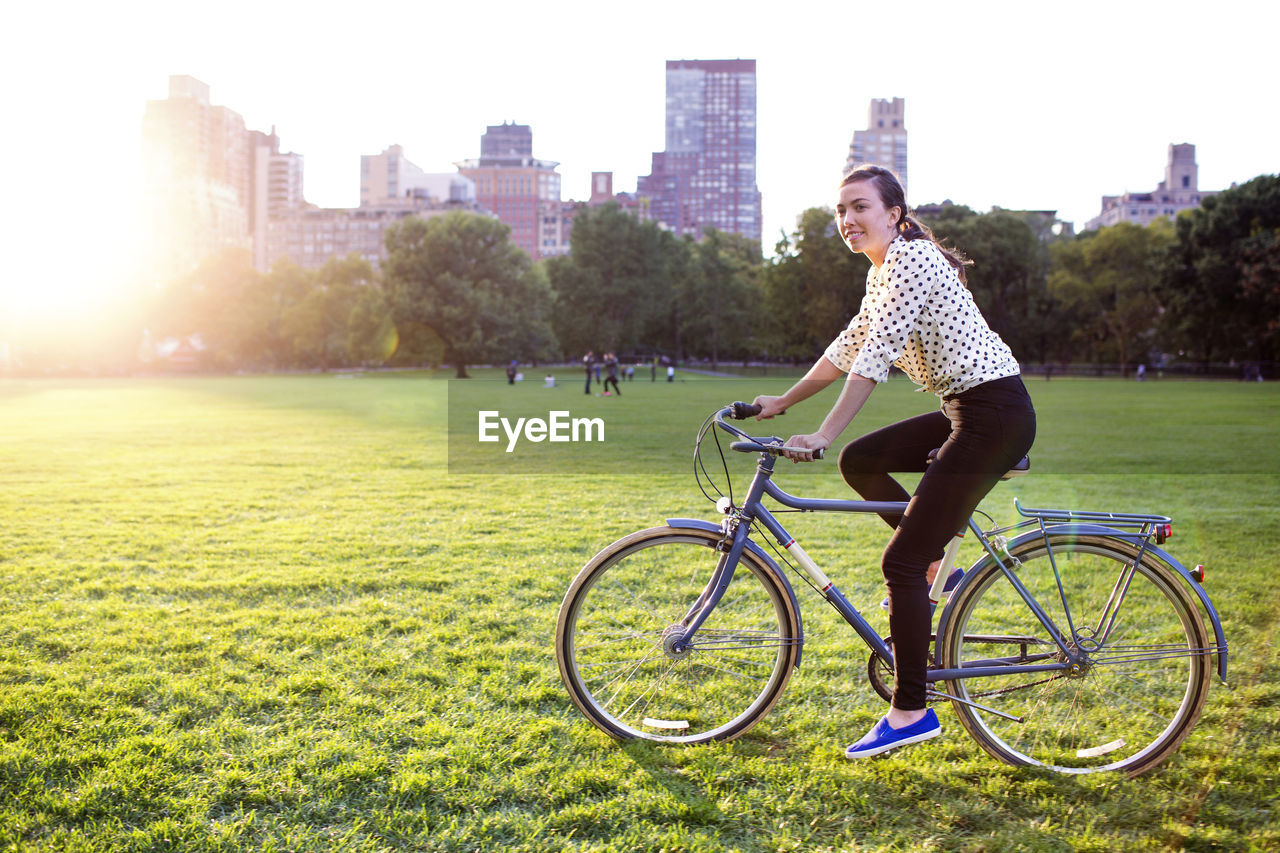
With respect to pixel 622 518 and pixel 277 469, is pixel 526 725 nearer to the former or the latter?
pixel 622 518

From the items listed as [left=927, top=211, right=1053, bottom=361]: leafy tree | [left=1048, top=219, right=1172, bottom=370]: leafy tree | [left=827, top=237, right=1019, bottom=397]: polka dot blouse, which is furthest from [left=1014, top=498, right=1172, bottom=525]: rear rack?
[left=1048, top=219, right=1172, bottom=370]: leafy tree

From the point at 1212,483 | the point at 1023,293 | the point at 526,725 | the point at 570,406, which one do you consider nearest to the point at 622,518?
the point at 526,725

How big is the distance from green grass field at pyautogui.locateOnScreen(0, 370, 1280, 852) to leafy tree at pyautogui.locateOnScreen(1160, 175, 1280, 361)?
47.6 meters

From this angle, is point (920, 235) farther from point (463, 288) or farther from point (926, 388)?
point (463, 288)

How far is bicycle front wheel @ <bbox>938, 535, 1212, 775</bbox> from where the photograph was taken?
11.7ft

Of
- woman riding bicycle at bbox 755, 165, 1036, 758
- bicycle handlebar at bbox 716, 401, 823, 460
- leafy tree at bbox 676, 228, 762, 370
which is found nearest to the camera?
woman riding bicycle at bbox 755, 165, 1036, 758

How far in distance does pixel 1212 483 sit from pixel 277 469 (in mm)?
11923

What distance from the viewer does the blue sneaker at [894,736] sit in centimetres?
351

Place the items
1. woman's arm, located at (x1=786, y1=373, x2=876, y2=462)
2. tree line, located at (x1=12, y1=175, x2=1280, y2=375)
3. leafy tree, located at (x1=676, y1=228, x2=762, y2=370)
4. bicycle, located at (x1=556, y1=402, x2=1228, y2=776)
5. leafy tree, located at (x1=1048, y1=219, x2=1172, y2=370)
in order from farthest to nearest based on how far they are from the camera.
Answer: leafy tree, located at (x1=676, y1=228, x2=762, y2=370) < leafy tree, located at (x1=1048, y1=219, x2=1172, y2=370) < tree line, located at (x1=12, y1=175, x2=1280, y2=375) < bicycle, located at (x1=556, y1=402, x2=1228, y2=776) < woman's arm, located at (x1=786, y1=373, x2=876, y2=462)

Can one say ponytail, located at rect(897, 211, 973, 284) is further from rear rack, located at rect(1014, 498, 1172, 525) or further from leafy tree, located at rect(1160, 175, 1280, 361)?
leafy tree, located at rect(1160, 175, 1280, 361)

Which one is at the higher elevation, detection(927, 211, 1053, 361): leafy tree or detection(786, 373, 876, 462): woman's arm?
detection(927, 211, 1053, 361): leafy tree

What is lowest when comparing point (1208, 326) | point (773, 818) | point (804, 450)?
point (773, 818)

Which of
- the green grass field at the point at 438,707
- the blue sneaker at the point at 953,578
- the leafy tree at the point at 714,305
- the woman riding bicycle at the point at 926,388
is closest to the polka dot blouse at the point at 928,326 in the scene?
the woman riding bicycle at the point at 926,388

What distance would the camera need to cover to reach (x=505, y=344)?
66188mm
